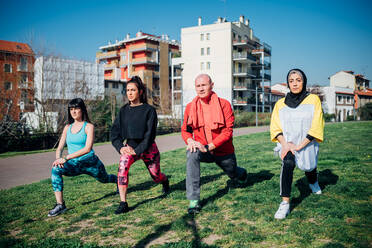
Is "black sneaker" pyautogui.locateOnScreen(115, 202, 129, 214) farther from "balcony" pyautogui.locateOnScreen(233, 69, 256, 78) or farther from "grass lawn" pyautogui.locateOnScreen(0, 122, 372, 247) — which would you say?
"balcony" pyautogui.locateOnScreen(233, 69, 256, 78)

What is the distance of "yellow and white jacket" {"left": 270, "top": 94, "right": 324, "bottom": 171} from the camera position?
3879 mm

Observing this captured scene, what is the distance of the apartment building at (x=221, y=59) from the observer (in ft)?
179

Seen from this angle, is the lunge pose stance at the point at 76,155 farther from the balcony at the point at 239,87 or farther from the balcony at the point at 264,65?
the balcony at the point at 264,65

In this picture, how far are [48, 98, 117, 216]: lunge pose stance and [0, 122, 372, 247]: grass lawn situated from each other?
1.47ft

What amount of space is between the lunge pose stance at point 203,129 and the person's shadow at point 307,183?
4.00 feet

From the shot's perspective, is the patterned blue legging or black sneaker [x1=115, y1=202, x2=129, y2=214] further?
the patterned blue legging

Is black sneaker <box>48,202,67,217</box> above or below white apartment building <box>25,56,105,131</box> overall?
below

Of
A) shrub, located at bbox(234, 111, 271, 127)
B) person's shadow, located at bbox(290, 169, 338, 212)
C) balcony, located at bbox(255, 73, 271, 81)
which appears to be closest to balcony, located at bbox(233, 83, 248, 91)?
balcony, located at bbox(255, 73, 271, 81)

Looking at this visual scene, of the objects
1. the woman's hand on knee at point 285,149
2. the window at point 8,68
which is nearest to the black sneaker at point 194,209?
the woman's hand on knee at point 285,149

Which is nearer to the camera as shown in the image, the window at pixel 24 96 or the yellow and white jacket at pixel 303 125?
the yellow and white jacket at pixel 303 125

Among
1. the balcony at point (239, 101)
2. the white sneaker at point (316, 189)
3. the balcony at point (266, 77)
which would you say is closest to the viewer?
the white sneaker at point (316, 189)

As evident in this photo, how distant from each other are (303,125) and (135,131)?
2.34 meters

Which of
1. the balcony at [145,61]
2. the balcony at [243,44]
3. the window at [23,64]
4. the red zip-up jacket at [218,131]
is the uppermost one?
the balcony at [243,44]

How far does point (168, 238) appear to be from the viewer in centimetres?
326
